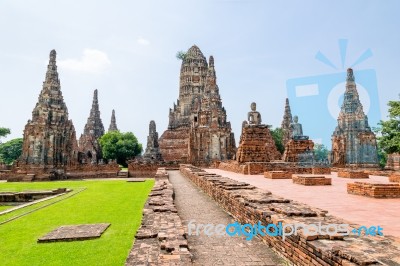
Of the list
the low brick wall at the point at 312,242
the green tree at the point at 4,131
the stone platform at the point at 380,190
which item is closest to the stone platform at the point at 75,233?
the low brick wall at the point at 312,242

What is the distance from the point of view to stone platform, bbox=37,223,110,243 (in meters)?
5.57

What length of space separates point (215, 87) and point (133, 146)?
1743cm

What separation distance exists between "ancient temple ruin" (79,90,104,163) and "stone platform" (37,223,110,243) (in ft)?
155

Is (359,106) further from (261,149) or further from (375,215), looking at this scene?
(375,215)

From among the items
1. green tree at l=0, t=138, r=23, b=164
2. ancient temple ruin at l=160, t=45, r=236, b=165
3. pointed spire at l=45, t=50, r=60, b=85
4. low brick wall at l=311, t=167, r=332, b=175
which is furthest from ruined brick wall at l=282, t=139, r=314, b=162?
green tree at l=0, t=138, r=23, b=164

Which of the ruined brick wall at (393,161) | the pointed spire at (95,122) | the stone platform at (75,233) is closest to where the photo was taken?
the stone platform at (75,233)

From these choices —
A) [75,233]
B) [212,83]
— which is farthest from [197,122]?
[75,233]

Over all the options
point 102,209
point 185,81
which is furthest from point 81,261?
point 185,81

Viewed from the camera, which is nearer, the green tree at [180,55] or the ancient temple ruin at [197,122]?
the ancient temple ruin at [197,122]

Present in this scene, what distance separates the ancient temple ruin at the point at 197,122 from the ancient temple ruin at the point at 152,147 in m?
3.70

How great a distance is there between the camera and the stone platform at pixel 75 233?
18.3 feet

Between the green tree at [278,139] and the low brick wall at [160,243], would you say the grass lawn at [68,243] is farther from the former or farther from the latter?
the green tree at [278,139]

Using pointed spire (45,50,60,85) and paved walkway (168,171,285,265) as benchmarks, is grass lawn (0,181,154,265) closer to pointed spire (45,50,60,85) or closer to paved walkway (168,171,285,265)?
paved walkway (168,171,285,265)

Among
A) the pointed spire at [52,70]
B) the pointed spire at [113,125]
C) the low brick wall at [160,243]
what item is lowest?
the low brick wall at [160,243]
